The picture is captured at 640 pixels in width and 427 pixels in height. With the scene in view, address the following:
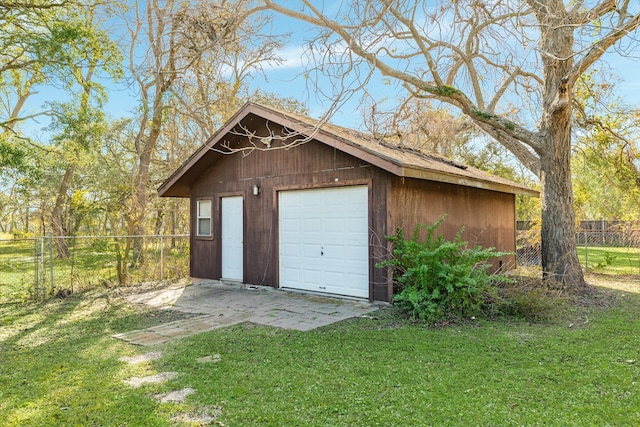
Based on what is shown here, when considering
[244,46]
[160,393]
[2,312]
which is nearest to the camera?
[160,393]

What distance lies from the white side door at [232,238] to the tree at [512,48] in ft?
14.1

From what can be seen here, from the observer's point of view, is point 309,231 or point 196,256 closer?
point 309,231

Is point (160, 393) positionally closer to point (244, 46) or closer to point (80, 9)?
point (244, 46)

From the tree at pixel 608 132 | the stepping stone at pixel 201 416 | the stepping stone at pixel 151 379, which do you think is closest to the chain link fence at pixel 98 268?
the stepping stone at pixel 151 379

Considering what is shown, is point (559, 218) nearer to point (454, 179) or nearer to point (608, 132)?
point (454, 179)

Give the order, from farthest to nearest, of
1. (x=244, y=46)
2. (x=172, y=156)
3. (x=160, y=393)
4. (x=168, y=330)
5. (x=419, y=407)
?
(x=172, y=156), (x=244, y=46), (x=168, y=330), (x=160, y=393), (x=419, y=407)

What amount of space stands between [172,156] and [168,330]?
12827 millimetres

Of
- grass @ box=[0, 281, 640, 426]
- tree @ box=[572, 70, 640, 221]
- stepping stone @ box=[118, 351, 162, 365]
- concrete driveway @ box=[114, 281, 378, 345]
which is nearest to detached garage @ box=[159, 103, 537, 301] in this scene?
concrete driveway @ box=[114, 281, 378, 345]

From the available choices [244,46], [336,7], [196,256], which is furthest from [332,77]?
[196,256]

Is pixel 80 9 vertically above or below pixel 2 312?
above

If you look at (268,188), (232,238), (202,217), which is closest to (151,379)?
(268,188)

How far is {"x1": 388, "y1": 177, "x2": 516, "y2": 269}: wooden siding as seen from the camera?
724 cm

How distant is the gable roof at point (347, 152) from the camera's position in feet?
21.6

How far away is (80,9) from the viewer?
1126 cm
